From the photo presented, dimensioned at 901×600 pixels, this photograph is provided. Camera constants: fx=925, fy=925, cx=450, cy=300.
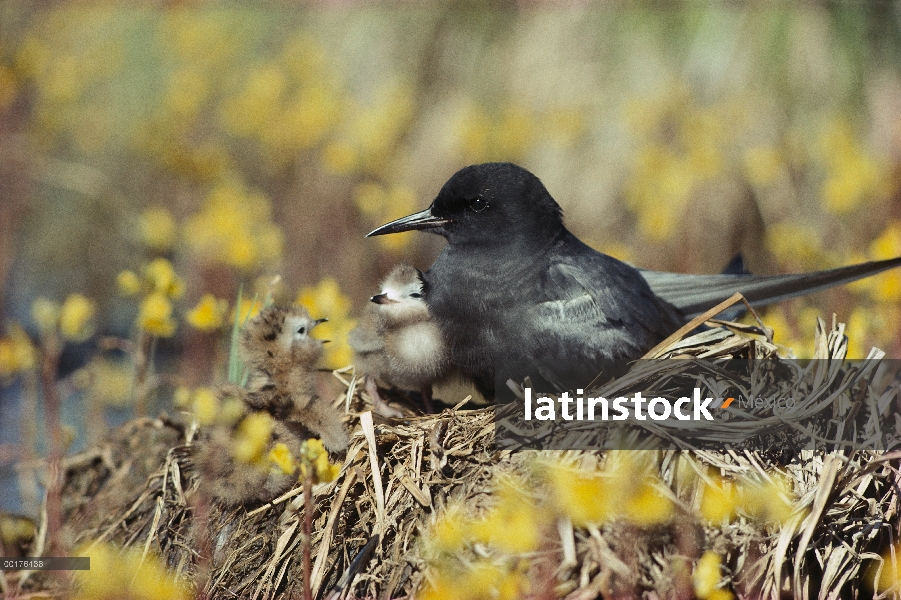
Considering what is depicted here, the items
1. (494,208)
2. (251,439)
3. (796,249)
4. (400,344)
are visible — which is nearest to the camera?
(251,439)

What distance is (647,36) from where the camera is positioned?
653cm

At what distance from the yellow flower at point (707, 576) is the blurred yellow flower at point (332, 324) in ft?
5.56

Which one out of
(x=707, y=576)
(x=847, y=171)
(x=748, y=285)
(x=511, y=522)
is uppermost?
(x=847, y=171)

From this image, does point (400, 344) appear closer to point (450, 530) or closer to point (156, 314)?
point (156, 314)

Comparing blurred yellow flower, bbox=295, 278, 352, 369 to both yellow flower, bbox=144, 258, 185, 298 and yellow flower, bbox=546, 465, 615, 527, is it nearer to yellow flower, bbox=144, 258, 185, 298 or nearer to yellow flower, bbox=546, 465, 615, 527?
yellow flower, bbox=144, 258, 185, 298

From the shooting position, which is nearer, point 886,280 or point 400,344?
point 400,344

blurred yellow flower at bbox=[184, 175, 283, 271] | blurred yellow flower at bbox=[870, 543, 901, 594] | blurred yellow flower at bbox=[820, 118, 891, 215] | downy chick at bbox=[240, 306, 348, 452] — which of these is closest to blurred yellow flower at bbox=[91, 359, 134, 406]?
blurred yellow flower at bbox=[184, 175, 283, 271]

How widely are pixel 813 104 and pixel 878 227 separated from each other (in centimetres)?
106

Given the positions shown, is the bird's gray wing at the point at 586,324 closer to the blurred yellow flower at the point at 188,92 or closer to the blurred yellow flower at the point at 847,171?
the blurred yellow flower at the point at 847,171

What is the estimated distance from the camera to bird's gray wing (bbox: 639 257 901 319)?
346 cm

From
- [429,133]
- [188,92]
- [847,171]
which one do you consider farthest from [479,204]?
[188,92]

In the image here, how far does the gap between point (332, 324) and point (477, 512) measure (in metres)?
1.43

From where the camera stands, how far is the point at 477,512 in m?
2.43

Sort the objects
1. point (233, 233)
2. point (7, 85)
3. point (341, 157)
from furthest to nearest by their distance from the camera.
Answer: point (7, 85) → point (341, 157) → point (233, 233)
